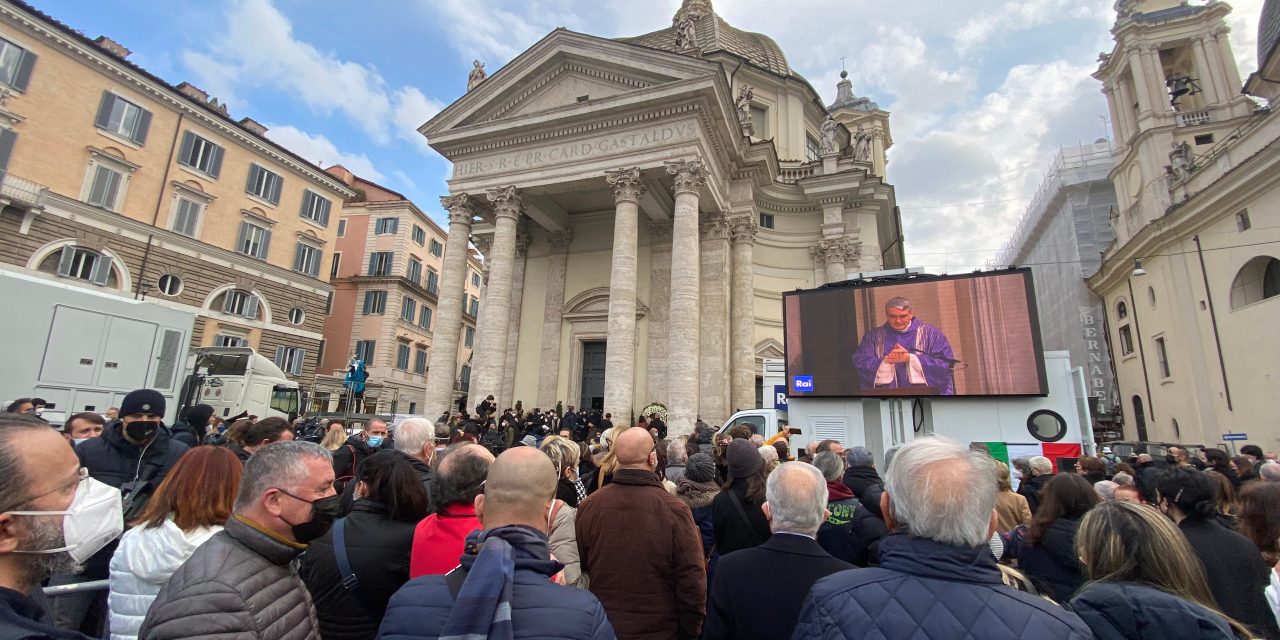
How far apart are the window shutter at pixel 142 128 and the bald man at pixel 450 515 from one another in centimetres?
2883

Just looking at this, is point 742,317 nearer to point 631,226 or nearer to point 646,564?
point 631,226

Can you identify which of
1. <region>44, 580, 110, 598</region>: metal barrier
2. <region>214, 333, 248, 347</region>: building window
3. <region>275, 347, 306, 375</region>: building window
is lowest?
<region>44, 580, 110, 598</region>: metal barrier

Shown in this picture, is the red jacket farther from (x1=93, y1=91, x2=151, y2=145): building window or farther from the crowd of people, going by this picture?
(x1=93, y1=91, x2=151, y2=145): building window

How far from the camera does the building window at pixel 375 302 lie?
3425cm

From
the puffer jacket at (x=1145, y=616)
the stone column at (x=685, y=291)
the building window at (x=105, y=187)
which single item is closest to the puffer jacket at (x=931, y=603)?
the puffer jacket at (x=1145, y=616)

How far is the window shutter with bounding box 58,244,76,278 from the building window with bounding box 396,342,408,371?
617 inches

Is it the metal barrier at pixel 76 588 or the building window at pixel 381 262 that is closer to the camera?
the metal barrier at pixel 76 588

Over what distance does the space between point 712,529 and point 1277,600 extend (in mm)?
2791

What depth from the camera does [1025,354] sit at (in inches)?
464

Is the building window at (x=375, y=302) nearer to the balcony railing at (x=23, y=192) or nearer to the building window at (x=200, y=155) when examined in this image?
the building window at (x=200, y=155)

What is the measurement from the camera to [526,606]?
1.61m

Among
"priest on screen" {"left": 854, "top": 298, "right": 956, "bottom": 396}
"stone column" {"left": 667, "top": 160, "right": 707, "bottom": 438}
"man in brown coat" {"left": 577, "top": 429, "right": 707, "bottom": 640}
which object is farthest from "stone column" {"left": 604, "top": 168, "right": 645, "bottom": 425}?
"man in brown coat" {"left": 577, "top": 429, "right": 707, "bottom": 640}

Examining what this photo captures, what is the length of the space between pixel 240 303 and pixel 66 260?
6205 mm

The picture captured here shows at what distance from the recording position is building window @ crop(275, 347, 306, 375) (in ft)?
88.5
